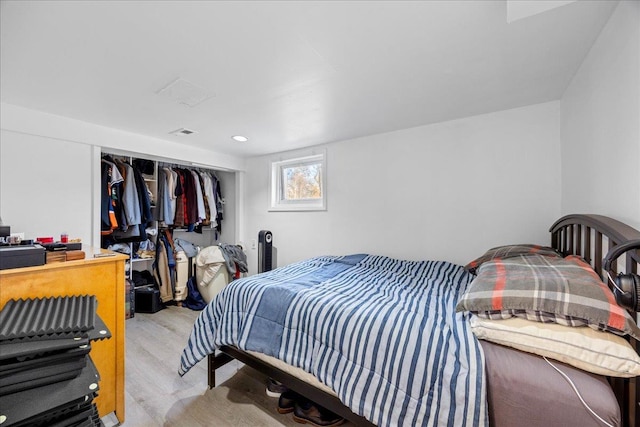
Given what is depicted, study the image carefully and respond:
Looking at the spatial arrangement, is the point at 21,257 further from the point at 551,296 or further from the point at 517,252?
the point at 517,252

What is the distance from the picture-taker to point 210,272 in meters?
3.42

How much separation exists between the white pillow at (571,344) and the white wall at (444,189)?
1465 mm

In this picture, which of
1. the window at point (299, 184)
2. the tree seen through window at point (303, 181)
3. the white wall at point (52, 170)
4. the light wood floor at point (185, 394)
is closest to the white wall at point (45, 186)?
the white wall at point (52, 170)

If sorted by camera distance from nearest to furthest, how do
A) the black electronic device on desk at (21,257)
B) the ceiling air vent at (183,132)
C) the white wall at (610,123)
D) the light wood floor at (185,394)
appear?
1. the white wall at (610,123)
2. the black electronic device on desk at (21,257)
3. the light wood floor at (185,394)
4. the ceiling air vent at (183,132)

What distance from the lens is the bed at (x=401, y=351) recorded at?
0.91 m

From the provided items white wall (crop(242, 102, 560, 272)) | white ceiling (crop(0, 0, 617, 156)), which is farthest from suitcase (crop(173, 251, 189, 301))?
white ceiling (crop(0, 0, 617, 156))

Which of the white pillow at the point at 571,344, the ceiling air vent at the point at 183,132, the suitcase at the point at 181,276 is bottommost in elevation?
the suitcase at the point at 181,276

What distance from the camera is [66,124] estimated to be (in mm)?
2340

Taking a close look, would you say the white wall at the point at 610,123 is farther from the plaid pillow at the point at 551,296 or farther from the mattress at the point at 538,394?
the mattress at the point at 538,394

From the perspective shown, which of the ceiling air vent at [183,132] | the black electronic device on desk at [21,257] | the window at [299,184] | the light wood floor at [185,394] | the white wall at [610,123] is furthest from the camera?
the window at [299,184]

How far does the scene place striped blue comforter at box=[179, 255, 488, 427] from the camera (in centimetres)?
103

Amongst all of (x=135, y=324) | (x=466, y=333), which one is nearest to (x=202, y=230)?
(x=135, y=324)

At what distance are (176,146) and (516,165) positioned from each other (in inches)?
140

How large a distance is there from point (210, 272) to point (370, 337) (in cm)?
275
